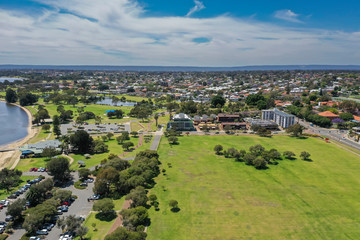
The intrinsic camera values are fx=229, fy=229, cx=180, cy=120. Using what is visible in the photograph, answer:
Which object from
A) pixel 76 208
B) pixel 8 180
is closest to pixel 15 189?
pixel 8 180

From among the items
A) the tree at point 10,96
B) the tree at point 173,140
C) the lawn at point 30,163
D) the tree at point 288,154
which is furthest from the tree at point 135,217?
the tree at point 10,96

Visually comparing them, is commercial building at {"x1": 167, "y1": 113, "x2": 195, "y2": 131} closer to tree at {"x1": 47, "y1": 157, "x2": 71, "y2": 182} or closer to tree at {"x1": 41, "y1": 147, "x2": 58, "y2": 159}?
tree at {"x1": 41, "y1": 147, "x2": 58, "y2": 159}

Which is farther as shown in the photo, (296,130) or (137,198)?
(296,130)

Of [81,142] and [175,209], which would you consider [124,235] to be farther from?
[81,142]

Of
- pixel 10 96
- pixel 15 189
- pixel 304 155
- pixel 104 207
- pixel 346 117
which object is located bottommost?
pixel 15 189

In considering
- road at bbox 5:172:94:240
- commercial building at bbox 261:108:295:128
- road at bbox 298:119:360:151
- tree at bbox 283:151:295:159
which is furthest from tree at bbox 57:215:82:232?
commercial building at bbox 261:108:295:128

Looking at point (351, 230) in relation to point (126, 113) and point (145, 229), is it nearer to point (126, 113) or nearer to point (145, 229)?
point (145, 229)

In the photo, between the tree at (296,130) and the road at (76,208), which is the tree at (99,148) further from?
the tree at (296,130)

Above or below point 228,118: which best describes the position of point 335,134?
below
